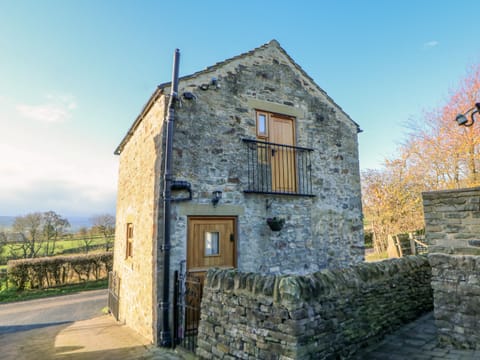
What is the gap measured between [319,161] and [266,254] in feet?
10.1

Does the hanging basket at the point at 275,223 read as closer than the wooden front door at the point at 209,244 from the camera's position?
No

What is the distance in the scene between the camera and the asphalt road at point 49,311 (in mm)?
10922

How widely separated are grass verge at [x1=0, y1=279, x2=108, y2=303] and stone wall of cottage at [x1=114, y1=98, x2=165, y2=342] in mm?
9759

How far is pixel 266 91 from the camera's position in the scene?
24.6 feet

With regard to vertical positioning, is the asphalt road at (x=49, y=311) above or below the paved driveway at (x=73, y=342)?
below

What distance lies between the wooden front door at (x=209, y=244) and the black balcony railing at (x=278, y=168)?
1015 mm

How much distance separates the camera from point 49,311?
493 inches

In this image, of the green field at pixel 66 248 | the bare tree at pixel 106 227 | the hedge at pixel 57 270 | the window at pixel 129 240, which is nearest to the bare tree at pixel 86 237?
the green field at pixel 66 248

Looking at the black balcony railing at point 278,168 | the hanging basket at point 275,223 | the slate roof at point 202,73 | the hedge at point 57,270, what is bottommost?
the hedge at point 57,270

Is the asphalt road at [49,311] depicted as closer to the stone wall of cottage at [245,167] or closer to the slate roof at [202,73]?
the slate roof at [202,73]

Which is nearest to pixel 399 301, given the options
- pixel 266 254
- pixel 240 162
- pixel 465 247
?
pixel 465 247

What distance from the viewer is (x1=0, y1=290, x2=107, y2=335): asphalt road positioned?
1092 centimetres

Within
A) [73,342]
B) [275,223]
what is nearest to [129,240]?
[73,342]

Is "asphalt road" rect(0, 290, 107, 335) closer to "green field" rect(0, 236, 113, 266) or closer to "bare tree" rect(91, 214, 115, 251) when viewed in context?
"bare tree" rect(91, 214, 115, 251)
